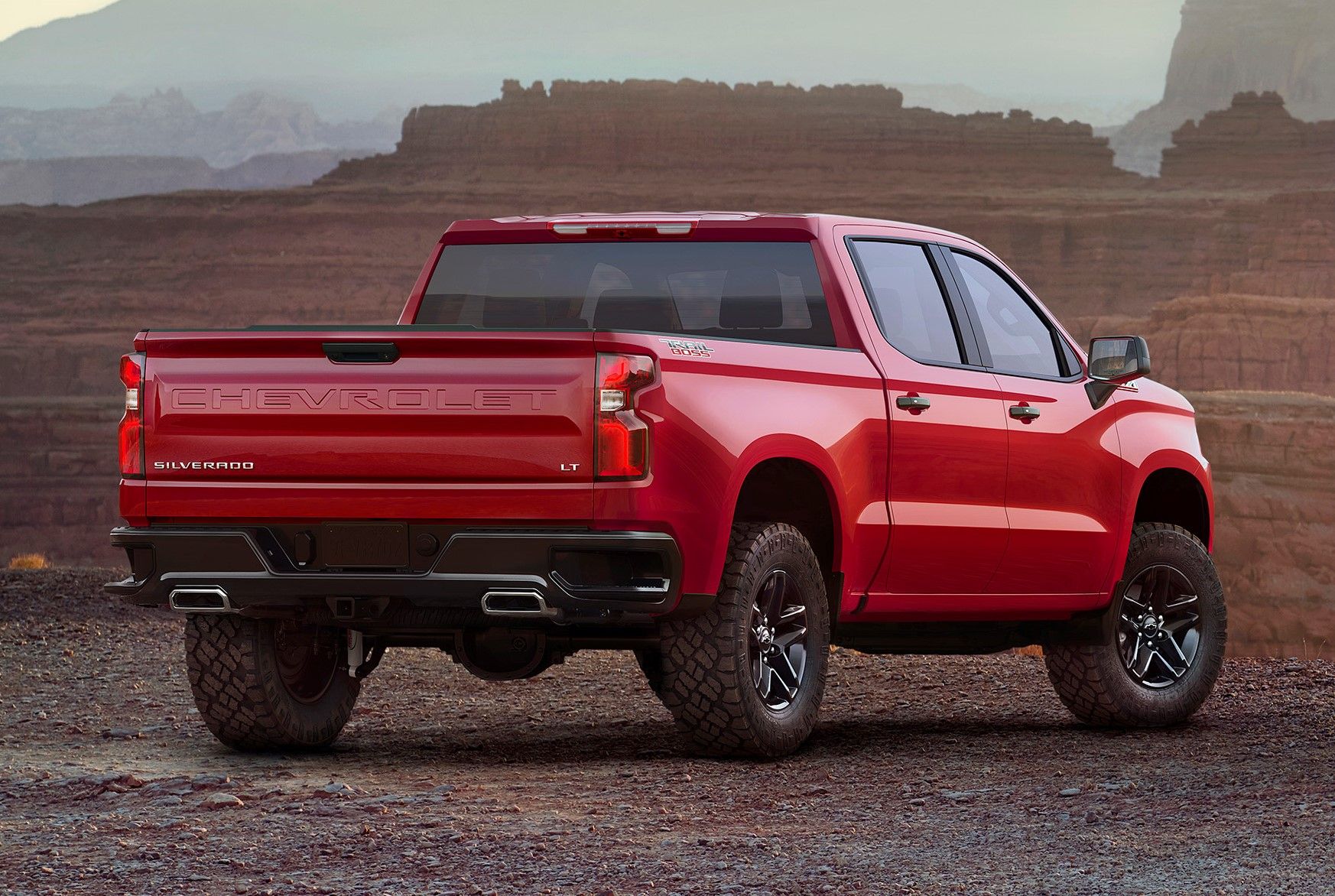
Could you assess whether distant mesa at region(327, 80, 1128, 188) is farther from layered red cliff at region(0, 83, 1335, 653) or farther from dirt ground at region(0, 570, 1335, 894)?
dirt ground at region(0, 570, 1335, 894)

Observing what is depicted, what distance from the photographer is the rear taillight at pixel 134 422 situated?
6.24 meters

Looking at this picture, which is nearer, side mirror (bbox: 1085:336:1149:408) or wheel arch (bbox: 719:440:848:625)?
wheel arch (bbox: 719:440:848:625)

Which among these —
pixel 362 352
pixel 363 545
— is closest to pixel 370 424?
pixel 362 352

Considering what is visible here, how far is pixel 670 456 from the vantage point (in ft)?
19.3

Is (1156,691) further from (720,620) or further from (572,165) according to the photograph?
(572,165)

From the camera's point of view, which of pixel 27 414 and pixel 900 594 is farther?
pixel 27 414

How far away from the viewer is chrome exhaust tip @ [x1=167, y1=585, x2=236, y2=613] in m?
6.14

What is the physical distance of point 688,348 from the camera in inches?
235

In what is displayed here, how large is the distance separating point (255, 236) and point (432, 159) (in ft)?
75.5

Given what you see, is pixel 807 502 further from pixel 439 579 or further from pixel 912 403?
pixel 439 579

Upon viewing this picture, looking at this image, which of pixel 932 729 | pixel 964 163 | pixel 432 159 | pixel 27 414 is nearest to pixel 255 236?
pixel 432 159

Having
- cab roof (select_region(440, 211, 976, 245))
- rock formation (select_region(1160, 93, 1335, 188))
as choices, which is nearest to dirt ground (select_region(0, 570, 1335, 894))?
Answer: cab roof (select_region(440, 211, 976, 245))

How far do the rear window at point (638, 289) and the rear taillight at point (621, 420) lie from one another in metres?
1.29

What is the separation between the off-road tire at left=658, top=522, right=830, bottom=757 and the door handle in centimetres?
70
